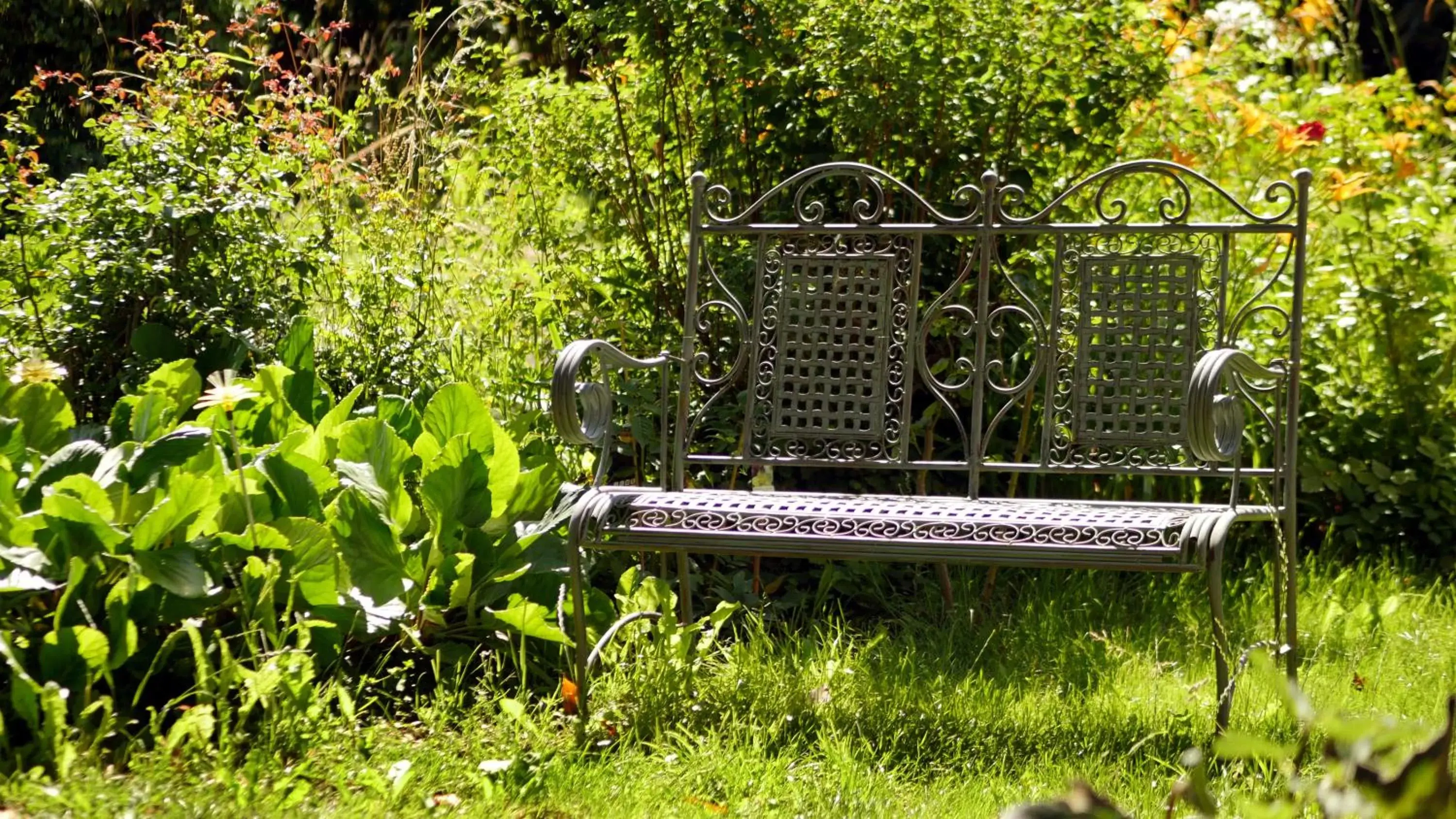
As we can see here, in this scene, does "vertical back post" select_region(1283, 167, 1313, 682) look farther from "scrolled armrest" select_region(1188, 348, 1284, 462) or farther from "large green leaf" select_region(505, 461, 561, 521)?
"large green leaf" select_region(505, 461, 561, 521)

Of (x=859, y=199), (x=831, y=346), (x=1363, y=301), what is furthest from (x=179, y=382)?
(x=1363, y=301)

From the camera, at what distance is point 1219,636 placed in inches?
103

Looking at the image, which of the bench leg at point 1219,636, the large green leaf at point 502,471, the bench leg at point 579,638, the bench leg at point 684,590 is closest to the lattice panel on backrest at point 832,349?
the bench leg at point 684,590

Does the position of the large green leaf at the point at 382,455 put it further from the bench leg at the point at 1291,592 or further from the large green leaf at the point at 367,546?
the bench leg at the point at 1291,592

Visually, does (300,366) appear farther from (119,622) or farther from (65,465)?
(119,622)

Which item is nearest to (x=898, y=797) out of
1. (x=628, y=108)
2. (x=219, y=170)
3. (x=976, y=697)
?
(x=976, y=697)

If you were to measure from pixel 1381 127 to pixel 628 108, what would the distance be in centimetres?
232

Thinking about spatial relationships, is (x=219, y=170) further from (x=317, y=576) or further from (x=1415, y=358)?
(x=1415, y=358)

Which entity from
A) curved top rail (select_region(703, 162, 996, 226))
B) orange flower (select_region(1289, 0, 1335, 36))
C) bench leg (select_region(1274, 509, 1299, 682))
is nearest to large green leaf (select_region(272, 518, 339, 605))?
curved top rail (select_region(703, 162, 996, 226))

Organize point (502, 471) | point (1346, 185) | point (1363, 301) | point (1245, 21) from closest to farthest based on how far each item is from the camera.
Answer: point (502, 471), point (1346, 185), point (1363, 301), point (1245, 21)

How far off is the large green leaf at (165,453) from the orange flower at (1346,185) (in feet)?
9.71

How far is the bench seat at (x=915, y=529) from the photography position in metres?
2.58

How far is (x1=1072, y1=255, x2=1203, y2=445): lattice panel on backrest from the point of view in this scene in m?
3.11

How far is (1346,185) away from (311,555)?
9.46 feet
